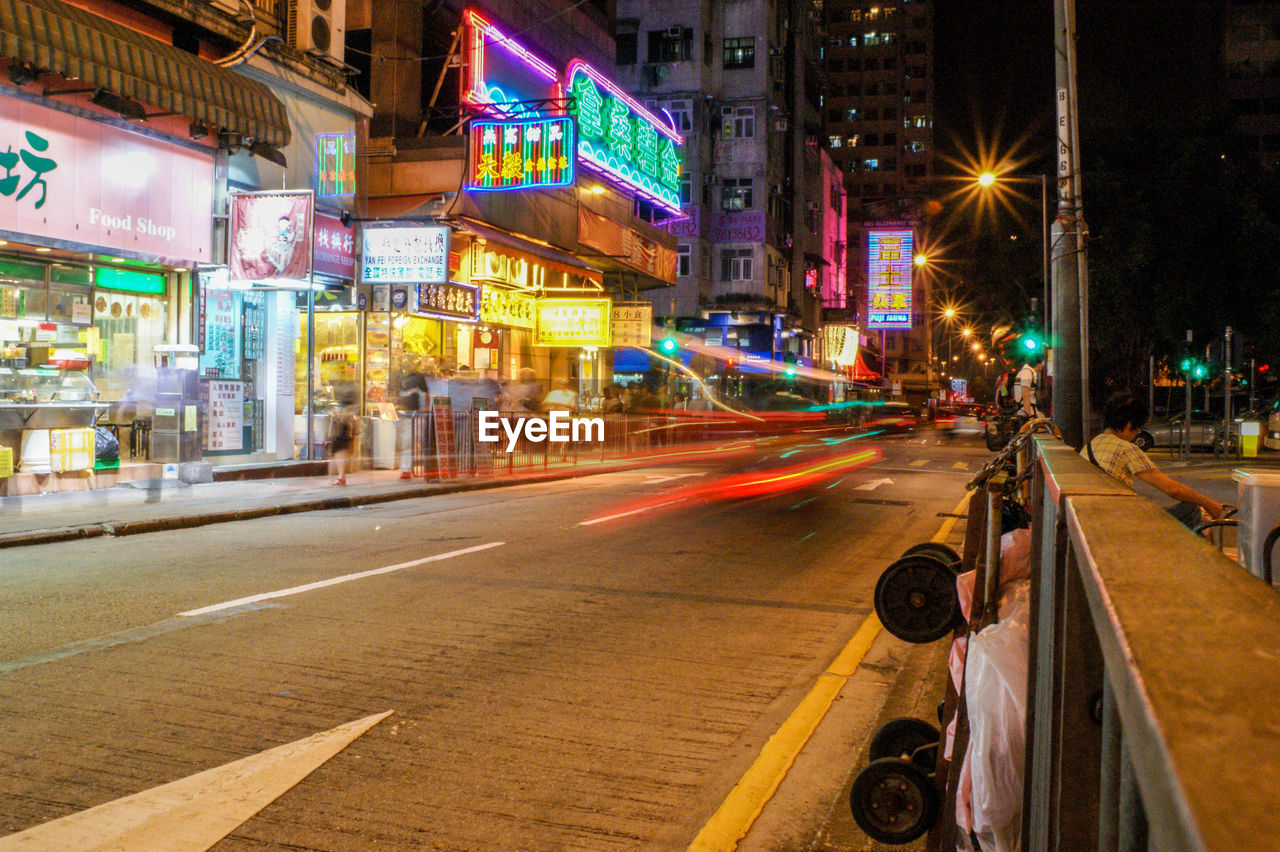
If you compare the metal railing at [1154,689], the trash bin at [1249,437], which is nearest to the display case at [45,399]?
the metal railing at [1154,689]

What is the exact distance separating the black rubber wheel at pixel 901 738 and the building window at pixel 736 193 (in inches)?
2068

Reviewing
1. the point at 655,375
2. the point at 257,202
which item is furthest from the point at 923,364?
the point at 257,202

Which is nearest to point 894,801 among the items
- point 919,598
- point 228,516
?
point 919,598

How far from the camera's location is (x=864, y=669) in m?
6.51

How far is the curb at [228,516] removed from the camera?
11172mm

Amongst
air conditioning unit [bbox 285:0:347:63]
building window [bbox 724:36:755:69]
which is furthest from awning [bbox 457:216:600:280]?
building window [bbox 724:36:755:69]

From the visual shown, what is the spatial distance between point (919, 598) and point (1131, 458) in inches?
156

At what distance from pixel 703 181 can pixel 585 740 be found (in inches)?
2012

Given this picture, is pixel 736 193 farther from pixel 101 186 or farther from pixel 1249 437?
pixel 101 186

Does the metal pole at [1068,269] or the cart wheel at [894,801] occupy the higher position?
the metal pole at [1068,269]

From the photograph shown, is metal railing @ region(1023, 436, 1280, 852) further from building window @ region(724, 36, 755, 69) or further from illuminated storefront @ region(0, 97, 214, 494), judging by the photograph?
building window @ region(724, 36, 755, 69)

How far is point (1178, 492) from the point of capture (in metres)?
7.05

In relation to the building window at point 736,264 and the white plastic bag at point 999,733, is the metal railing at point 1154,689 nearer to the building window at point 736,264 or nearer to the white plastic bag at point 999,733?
the white plastic bag at point 999,733

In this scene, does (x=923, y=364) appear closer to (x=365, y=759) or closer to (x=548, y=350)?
(x=548, y=350)
